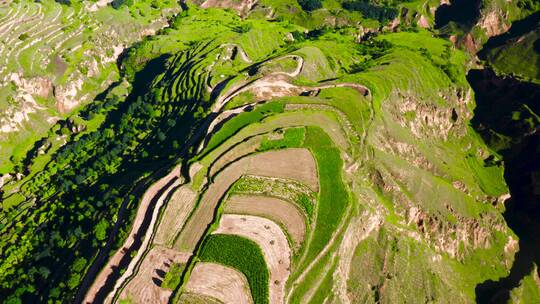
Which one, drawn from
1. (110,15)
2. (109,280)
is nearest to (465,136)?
(109,280)

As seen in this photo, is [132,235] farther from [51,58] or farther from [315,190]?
[51,58]

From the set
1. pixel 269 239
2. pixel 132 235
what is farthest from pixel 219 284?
pixel 132 235

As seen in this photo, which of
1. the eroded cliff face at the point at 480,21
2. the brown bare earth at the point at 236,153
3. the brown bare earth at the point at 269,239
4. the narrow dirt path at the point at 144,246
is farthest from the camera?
the eroded cliff face at the point at 480,21

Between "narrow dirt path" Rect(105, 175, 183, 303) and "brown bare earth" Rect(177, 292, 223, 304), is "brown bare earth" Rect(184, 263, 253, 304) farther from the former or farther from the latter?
"narrow dirt path" Rect(105, 175, 183, 303)

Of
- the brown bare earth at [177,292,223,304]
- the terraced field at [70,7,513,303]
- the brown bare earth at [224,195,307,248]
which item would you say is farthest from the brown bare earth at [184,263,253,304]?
the brown bare earth at [224,195,307,248]

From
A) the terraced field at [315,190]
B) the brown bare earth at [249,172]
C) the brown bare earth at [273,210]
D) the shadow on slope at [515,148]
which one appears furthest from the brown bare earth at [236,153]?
the shadow on slope at [515,148]

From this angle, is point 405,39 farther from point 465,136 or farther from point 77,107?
point 77,107

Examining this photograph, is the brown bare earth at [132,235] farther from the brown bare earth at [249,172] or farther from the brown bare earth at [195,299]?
the brown bare earth at [195,299]

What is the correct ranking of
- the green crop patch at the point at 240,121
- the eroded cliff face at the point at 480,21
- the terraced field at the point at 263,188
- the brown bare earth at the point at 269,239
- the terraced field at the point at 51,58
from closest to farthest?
the brown bare earth at the point at 269,239 < the terraced field at the point at 263,188 < the green crop patch at the point at 240,121 < the terraced field at the point at 51,58 < the eroded cliff face at the point at 480,21
